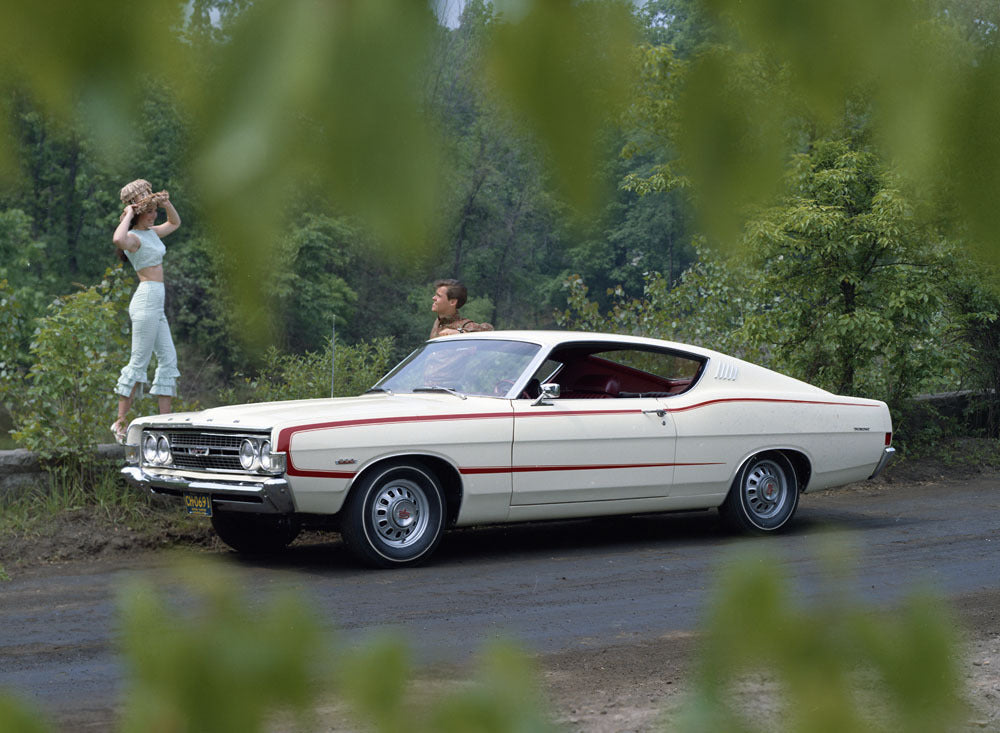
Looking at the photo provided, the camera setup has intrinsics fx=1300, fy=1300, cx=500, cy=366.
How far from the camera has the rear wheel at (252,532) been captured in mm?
7746

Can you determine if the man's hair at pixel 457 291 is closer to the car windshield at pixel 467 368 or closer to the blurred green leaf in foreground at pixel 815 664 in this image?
the blurred green leaf in foreground at pixel 815 664

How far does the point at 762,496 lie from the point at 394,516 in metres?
2.73

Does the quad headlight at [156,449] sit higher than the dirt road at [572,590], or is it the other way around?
the quad headlight at [156,449]

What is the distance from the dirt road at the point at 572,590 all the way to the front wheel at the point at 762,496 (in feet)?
0.60

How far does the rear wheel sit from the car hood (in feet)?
2.10

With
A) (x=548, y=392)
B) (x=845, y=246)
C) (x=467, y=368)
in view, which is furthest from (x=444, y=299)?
(x=467, y=368)

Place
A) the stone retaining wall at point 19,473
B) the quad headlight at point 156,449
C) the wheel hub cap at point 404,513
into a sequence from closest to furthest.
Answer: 1. the wheel hub cap at point 404,513
2. the quad headlight at point 156,449
3. the stone retaining wall at point 19,473

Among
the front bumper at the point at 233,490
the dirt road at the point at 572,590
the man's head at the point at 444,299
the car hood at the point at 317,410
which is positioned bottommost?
the dirt road at the point at 572,590

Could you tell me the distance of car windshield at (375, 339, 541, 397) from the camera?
7.88 metres

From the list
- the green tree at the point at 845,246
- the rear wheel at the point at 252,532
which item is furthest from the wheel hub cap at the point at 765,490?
the green tree at the point at 845,246

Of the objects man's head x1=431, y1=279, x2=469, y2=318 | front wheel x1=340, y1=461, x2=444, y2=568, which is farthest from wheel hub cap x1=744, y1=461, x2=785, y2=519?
man's head x1=431, y1=279, x2=469, y2=318

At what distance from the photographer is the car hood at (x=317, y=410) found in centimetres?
706

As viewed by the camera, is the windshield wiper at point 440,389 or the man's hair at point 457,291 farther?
the windshield wiper at point 440,389

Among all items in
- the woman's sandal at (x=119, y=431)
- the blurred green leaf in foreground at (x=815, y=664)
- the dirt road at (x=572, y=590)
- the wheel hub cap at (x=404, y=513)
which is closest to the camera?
the blurred green leaf in foreground at (x=815, y=664)
